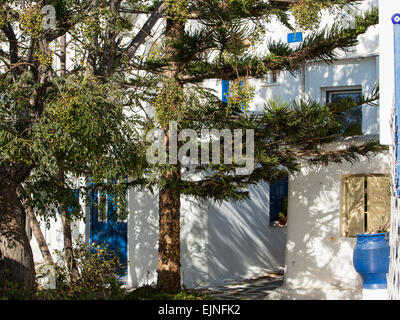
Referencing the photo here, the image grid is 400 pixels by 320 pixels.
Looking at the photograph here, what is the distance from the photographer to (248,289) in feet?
37.2

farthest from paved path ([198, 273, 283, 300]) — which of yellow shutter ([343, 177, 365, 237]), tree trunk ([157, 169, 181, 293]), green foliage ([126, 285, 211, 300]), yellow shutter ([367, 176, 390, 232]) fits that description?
yellow shutter ([367, 176, 390, 232])

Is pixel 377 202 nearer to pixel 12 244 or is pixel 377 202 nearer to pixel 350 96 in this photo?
pixel 350 96

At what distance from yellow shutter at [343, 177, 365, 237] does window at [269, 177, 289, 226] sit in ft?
15.5

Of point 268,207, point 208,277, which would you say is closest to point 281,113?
point 208,277

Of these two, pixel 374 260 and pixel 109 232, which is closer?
pixel 374 260

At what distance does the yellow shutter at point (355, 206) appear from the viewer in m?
9.43

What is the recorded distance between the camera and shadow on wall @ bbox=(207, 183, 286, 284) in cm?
1203

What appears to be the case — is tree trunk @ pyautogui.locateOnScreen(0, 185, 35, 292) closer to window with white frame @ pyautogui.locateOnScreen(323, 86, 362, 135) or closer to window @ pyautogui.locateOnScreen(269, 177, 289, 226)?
window with white frame @ pyautogui.locateOnScreen(323, 86, 362, 135)

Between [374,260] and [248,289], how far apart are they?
12.7ft

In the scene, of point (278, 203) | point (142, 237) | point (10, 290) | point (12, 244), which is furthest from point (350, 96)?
point (10, 290)

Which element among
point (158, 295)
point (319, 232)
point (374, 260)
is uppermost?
point (319, 232)

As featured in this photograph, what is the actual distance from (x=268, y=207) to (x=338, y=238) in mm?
4309
